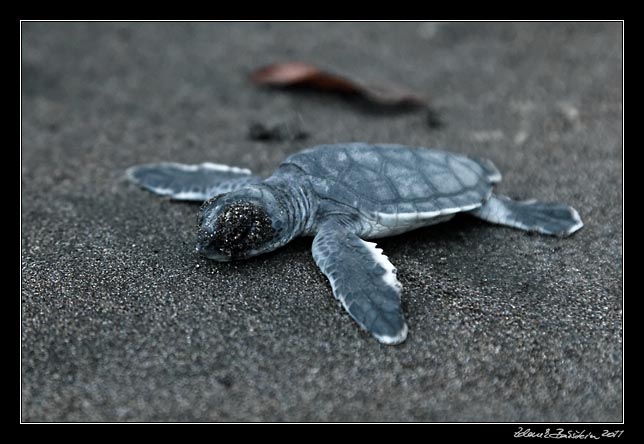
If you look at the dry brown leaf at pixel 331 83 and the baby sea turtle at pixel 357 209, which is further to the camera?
the dry brown leaf at pixel 331 83

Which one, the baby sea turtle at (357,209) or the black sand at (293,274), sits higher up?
the baby sea turtle at (357,209)

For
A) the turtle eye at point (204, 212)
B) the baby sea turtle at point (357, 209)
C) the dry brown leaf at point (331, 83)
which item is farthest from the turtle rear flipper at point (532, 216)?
the dry brown leaf at point (331, 83)

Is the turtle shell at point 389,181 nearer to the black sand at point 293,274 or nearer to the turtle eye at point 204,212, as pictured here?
the black sand at point 293,274

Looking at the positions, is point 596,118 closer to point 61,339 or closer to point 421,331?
point 421,331

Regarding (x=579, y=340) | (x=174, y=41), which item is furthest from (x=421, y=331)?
(x=174, y=41)

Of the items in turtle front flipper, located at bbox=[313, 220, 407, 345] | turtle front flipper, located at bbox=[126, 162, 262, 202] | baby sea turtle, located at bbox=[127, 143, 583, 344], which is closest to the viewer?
turtle front flipper, located at bbox=[313, 220, 407, 345]

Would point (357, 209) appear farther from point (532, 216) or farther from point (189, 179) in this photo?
point (189, 179)

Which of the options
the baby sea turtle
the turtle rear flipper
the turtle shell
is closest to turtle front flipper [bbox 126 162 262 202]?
the baby sea turtle

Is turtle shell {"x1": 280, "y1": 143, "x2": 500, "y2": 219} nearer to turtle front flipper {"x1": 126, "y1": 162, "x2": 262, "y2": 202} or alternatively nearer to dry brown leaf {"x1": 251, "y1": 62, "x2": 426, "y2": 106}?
turtle front flipper {"x1": 126, "y1": 162, "x2": 262, "y2": 202}
